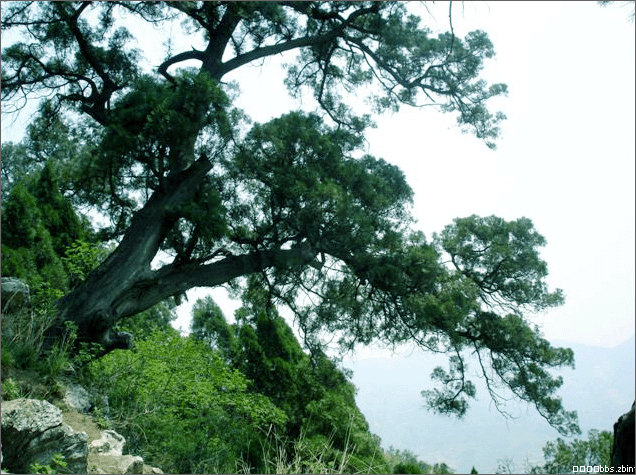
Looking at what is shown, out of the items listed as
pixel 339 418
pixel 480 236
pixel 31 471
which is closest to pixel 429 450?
pixel 339 418

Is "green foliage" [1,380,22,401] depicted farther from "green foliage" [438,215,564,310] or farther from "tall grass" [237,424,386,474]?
"green foliage" [438,215,564,310]

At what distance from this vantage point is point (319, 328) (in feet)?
20.9

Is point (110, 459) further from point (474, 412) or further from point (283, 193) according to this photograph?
point (474, 412)

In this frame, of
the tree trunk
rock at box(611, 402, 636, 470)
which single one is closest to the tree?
the tree trunk

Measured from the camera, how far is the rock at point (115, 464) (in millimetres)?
3293

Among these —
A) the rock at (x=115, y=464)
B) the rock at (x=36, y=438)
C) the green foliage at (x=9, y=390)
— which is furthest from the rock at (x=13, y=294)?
the rock at (x=36, y=438)

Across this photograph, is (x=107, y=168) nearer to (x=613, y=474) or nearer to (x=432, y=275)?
(x=432, y=275)

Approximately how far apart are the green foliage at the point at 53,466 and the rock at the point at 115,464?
0.86 ft

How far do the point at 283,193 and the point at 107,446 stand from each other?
8.28 ft

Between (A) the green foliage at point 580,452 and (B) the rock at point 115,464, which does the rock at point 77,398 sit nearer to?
(B) the rock at point 115,464

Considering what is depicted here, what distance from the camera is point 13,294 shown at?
191 inches

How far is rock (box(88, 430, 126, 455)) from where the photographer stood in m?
3.61

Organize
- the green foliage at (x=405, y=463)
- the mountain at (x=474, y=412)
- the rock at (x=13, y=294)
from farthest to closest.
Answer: the mountain at (x=474, y=412) → the green foliage at (x=405, y=463) → the rock at (x=13, y=294)

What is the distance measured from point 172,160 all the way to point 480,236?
118 inches
